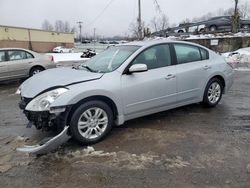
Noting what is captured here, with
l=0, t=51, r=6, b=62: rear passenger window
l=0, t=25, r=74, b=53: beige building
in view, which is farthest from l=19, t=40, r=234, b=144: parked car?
l=0, t=25, r=74, b=53: beige building

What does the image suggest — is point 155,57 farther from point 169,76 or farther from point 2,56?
point 2,56

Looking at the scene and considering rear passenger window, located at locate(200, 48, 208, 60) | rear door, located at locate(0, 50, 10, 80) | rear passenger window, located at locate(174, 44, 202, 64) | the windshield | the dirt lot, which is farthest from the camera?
rear door, located at locate(0, 50, 10, 80)

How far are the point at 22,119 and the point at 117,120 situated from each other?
2364mm

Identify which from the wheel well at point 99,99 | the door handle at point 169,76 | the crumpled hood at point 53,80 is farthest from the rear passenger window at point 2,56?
the door handle at point 169,76

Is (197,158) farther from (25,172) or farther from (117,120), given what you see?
(25,172)

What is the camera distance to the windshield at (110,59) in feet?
16.9

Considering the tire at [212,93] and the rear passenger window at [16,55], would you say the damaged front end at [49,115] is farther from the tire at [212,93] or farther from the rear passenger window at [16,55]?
the rear passenger window at [16,55]

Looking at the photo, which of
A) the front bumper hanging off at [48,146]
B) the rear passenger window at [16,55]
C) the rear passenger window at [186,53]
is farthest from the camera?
the rear passenger window at [16,55]

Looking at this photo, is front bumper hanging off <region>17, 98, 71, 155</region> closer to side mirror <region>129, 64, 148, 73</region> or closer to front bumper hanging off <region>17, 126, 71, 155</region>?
front bumper hanging off <region>17, 126, 71, 155</region>

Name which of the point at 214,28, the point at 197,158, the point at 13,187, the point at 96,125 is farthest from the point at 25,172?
the point at 214,28

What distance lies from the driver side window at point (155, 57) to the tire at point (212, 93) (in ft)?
4.32

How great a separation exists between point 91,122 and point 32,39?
5008 centimetres

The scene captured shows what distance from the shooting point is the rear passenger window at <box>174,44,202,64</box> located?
5828 mm

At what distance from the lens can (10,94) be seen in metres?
9.22
